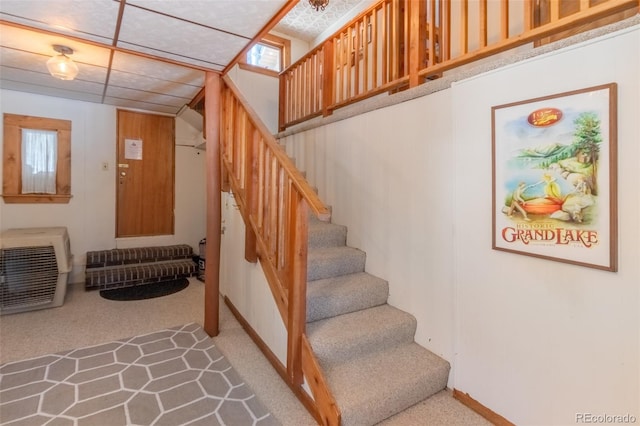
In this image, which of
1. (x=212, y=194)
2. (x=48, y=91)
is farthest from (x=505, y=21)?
(x=48, y=91)

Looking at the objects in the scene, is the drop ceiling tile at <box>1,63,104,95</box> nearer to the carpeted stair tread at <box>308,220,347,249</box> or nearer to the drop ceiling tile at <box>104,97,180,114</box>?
the drop ceiling tile at <box>104,97,180,114</box>

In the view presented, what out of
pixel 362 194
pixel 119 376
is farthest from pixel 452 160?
pixel 119 376

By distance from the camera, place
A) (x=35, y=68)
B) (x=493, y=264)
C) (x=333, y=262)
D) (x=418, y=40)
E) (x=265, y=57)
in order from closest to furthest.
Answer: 1. (x=493, y=264)
2. (x=418, y=40)
3. (x=333, y=262)
4. (x=35, y=68)
5. (x=265, y=57)

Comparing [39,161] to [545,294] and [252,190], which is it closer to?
[252,190]

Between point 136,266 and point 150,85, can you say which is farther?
point 136,266

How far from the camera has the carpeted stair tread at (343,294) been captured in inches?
83.9

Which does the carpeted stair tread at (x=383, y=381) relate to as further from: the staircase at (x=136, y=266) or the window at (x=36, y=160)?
the window at (x=36, y=160)

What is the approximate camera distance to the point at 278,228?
2049 mm

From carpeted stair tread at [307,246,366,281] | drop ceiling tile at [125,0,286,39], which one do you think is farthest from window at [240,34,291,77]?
carpeted stair tread at [307,246,366,281]

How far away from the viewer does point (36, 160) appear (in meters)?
3.73

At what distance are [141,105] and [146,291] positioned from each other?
7.95 ft

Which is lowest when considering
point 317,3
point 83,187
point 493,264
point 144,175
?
point 493,264

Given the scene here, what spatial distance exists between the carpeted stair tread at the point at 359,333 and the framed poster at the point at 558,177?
2.84 ft

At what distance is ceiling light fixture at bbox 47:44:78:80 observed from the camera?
238 cm
